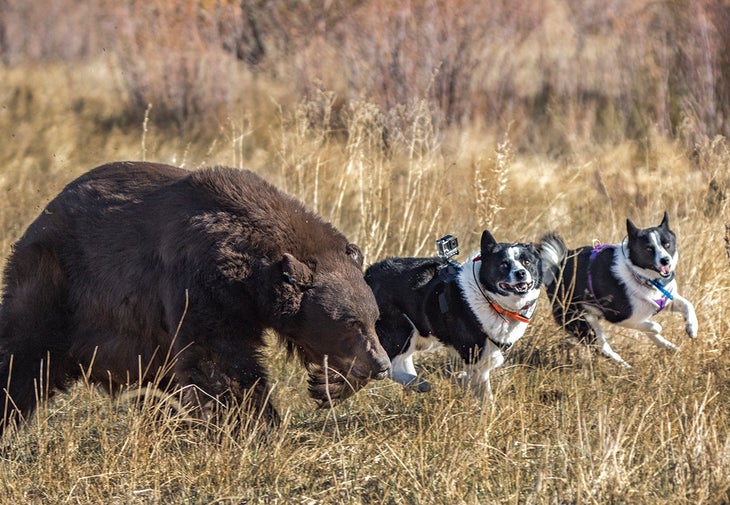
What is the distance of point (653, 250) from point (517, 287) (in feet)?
3.35

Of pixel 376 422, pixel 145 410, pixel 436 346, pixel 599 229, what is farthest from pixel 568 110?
pixel 145 410

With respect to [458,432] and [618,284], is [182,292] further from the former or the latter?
[618,284]

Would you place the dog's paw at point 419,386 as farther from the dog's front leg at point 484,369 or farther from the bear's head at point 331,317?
the bear's head at point 331,317

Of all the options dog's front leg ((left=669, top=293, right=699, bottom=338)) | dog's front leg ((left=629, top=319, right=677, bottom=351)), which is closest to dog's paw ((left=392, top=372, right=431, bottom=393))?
dog's front leg ((left=629, top=319, right=677, bottom=351))

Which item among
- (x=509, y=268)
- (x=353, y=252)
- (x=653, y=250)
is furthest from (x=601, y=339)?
(x=353, y=252)

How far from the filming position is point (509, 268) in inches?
205

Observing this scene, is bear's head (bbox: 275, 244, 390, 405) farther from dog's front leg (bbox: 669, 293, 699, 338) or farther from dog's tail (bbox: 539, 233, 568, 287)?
dog's front leg (bbox: 669, 293, 699, 338)

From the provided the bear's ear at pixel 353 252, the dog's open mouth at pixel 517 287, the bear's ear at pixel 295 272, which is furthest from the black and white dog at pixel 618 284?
the bear's ear at pixel 295 272

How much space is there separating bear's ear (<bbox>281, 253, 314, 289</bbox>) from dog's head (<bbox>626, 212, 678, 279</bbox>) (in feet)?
7.74

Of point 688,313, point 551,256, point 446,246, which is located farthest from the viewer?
point 551,256

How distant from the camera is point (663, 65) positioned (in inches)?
475

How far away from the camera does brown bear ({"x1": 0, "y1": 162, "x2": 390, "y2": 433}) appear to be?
13.5ft

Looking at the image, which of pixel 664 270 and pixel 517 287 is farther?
pixel 664 270

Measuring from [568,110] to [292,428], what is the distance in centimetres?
860
